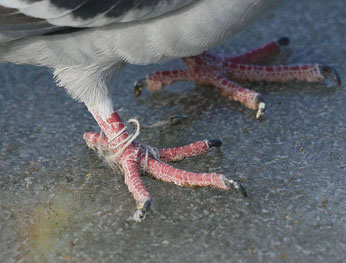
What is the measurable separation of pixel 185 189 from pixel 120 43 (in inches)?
30.6

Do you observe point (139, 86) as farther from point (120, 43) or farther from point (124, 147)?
point (120, 43)

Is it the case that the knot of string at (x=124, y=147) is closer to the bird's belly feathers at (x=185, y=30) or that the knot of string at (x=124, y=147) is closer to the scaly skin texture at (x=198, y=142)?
the scaly skin texture at (x=198, y=142)

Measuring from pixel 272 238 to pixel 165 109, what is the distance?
A: 1424mm

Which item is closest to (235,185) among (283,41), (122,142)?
(122,142)

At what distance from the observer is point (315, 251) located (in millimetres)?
2551

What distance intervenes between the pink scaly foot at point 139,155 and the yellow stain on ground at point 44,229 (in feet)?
1.12

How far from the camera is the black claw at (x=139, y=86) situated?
13.0 feet

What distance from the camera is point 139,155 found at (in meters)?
3.22

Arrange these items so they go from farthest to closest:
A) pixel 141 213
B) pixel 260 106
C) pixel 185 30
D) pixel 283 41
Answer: pixel 283 41, pixel 260 106, pixel 185 30, pixel 141 213

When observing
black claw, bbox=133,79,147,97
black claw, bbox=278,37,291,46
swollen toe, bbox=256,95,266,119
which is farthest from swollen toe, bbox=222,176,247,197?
black claw, bbox=278,37,291,46

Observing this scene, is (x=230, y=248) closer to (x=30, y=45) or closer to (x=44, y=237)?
(x=44, y=237)

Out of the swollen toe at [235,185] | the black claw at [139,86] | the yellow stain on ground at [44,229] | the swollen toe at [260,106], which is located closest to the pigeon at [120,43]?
the swollen toe at [235,185]

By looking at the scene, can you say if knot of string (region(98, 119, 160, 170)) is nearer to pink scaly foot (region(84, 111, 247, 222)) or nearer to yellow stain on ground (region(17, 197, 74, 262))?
pink scaly foot (region(84, 111, 247, 222))

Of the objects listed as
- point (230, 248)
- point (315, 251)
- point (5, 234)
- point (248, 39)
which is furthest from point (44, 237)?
point (248, 39)
